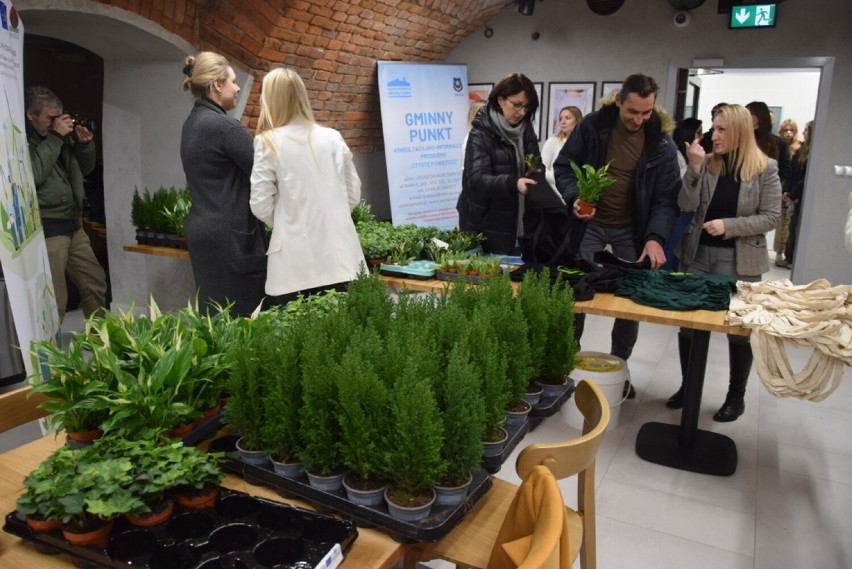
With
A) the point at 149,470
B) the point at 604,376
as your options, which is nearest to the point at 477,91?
the point at 604,376

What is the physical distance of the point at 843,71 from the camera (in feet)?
19.2

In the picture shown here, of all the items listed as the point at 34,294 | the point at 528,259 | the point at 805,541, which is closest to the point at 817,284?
the point at 805,541

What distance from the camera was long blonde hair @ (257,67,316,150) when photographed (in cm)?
293

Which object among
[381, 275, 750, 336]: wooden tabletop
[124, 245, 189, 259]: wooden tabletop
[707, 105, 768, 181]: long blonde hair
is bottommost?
[124, 245, 189, 259]: wooden tabletop

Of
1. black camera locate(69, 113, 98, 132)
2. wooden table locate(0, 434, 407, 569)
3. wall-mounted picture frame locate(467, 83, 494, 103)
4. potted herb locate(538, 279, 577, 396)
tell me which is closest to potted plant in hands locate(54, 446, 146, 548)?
wooden table locate(0, 434, 407, 569)

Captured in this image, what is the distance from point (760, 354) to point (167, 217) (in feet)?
12.0

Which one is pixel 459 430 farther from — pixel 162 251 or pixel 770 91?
pixel 770 91

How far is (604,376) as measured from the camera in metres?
3.31

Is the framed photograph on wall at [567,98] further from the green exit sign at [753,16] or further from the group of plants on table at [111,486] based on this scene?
the group of plants on table at [111,486]

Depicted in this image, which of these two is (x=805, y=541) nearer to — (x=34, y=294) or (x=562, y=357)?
(x=562, y=357)

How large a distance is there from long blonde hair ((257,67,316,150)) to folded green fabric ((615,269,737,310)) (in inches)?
67.3

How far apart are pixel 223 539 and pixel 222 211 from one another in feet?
7.34

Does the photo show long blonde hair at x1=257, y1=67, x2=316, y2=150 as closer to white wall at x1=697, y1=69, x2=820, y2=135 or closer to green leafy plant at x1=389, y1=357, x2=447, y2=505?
green leafy plant at x1=389, y1=357, x2=447, y2=505

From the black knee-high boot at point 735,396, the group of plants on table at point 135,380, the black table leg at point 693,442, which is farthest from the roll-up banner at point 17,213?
the black knee-high boot at point 735,396
